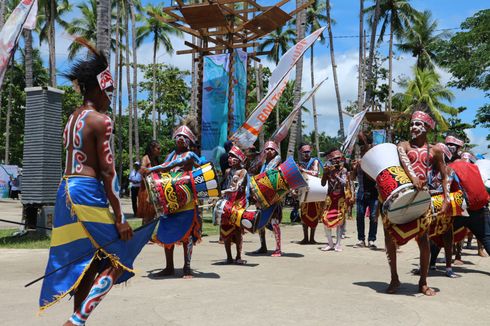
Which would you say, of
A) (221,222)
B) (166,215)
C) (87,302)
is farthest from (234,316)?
(221,222)

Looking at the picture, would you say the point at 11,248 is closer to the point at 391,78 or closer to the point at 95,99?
the point at 95,99

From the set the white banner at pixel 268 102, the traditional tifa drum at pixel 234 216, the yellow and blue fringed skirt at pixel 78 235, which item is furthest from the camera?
the white banner at pixel 268 102

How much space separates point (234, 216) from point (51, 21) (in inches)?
1406

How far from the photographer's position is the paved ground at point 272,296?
196 inches

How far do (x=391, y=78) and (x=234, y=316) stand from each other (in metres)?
40.3

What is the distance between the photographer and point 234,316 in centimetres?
500

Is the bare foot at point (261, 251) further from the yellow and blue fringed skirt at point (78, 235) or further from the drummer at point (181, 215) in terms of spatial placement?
the yellow and blue fringed skirt at point (78, 235)

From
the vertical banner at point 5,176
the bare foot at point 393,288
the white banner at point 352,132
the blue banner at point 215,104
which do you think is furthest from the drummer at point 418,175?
the vertical banner at point 5,176

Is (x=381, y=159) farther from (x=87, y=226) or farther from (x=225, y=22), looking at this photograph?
(x=225, y=22)

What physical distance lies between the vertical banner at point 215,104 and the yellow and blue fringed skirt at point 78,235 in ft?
37.4

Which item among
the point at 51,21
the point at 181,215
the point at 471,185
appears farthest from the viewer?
the point at 51,21

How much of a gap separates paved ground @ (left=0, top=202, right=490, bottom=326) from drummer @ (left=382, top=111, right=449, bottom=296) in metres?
0.35

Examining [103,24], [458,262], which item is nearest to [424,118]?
[458,262]

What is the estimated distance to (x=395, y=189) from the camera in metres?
5.77
